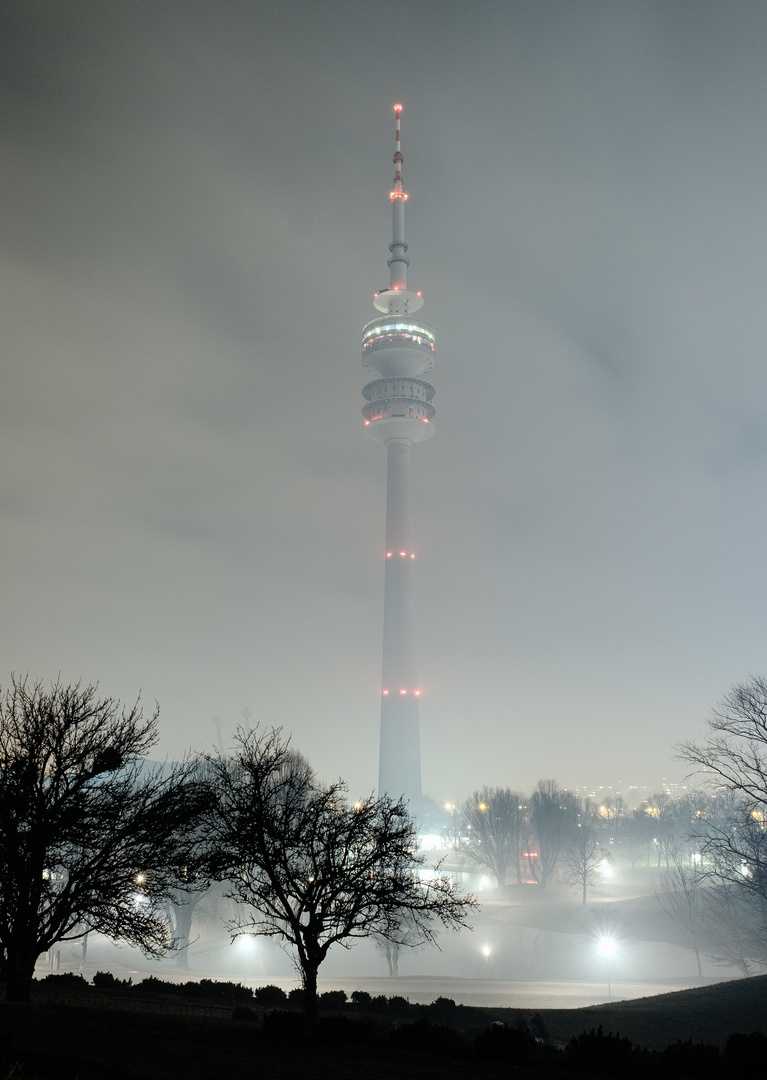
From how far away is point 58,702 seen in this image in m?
29.9

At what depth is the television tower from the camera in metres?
126

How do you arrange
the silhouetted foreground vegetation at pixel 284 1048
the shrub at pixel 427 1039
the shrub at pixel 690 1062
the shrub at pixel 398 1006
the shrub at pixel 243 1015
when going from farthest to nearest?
1. the shrub at pixel 398 1006
2. the shrub at pixel 243 1015
3. the shrub at pixel 427 1039
4. the shrub at pixel 690 1062
5. the silhouetted foreground vegetation at pixel 284 1048

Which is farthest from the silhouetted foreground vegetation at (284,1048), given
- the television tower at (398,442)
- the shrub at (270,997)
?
the television tower at (398,442)

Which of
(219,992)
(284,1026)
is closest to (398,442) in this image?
(219,992)

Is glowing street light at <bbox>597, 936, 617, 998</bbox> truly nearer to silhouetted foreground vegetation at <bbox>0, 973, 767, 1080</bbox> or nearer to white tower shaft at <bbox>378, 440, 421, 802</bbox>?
white tower shaft at <bbox>378, 440, 421, 802</bbox>

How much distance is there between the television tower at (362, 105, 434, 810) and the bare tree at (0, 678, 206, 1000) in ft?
306

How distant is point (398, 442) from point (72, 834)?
12220 centimetres

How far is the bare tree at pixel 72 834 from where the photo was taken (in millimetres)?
24094

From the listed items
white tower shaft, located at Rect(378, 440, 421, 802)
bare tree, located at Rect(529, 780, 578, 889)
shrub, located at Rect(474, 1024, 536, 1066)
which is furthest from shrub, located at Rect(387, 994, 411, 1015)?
white tower shaft, located at Rect(378, 440, 421, 802)

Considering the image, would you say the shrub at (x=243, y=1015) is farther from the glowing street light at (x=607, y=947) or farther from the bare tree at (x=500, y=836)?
the bare tree at (x=500, y=836)

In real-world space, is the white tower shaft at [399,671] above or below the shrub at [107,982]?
above

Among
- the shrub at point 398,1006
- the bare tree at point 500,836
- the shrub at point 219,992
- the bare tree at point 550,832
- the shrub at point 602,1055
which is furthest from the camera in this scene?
the bare tree at point 500,836

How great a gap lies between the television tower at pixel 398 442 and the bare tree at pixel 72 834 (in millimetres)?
93190

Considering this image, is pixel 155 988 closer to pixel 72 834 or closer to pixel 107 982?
pixel 107 982
